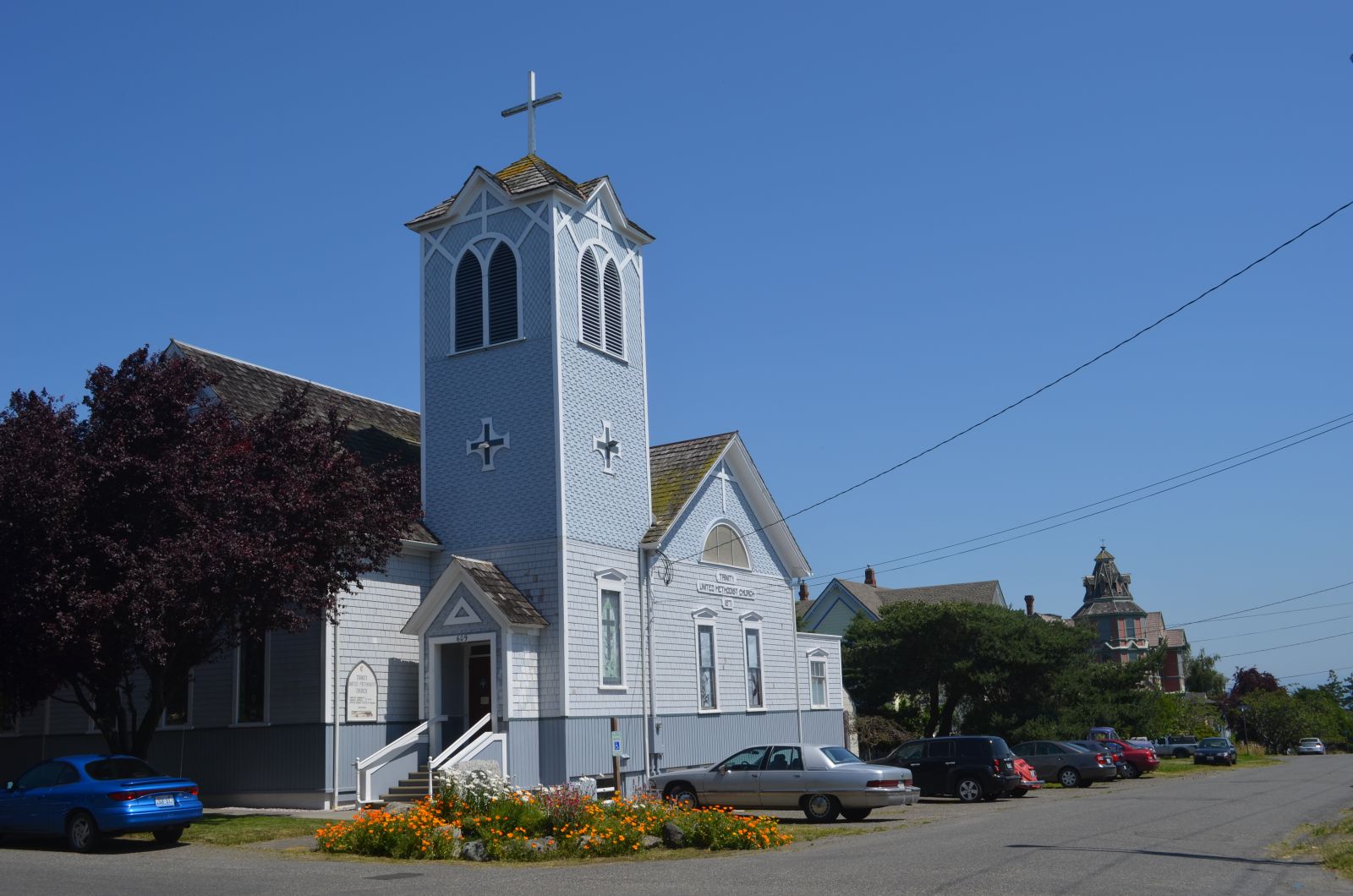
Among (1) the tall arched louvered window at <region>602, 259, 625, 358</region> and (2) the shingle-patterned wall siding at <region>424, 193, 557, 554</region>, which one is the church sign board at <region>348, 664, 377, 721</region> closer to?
(2) the shingle-patterned wall siding at <region>424, 193, 557, 554</region>

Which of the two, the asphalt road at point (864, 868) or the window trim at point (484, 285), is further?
the window trim at point (484, 285)

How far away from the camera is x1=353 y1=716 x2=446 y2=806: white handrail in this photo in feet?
78.2

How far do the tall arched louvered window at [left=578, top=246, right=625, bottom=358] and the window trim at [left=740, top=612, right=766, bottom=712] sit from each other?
8296 mm

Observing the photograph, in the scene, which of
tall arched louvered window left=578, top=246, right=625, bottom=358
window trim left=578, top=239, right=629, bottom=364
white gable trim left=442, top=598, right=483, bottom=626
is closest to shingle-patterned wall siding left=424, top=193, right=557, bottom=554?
window trim left=578, top=239, right=629, bottom=364

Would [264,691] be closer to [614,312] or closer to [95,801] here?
[95,801]

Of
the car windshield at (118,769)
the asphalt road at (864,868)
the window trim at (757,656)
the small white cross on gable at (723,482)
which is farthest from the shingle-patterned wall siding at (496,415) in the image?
the asphalt road at (864,868)

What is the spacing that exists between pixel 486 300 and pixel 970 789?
1609cm

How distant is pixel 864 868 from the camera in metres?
14.1

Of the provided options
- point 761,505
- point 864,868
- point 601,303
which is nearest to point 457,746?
point 601,303

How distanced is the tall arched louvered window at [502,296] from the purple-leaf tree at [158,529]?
257 inches

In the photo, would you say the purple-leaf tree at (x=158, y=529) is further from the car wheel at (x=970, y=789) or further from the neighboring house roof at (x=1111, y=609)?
the neighboring house roof at (x=1111, y=609)

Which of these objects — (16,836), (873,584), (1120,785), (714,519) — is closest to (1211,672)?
(873,584)

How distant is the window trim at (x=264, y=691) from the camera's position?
83.0 feet

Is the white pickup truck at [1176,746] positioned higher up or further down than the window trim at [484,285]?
further down
